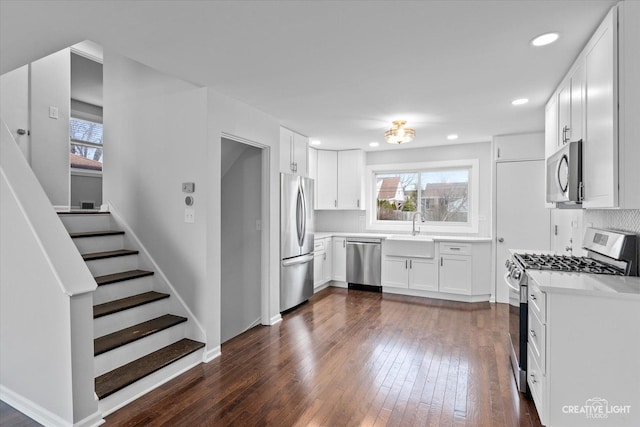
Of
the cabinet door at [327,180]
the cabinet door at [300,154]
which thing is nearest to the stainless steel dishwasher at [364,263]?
the cabinet door at [327,180]

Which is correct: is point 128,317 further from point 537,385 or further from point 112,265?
point 537,385

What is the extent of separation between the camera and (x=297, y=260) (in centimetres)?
422

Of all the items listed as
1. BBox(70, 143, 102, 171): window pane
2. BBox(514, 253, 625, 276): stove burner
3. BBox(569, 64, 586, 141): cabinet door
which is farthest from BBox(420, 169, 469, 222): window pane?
BBox(70, 143, 102, 171): window pane

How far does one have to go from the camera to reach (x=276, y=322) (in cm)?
377

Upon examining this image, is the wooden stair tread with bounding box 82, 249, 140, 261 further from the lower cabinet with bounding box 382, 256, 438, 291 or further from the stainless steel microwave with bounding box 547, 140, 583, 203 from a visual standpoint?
the stainless steel microwave with bounding box 547, 140, 583, 203

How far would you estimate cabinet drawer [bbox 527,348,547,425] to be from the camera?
1.84 meters

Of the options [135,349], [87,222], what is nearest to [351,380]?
[135,349]

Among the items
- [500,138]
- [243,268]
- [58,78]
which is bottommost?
[243,268]

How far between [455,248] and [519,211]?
955 millimetres

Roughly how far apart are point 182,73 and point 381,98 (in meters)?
1.76

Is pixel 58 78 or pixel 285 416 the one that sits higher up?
pixel 58 78

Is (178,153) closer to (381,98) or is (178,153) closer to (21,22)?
(21,22)

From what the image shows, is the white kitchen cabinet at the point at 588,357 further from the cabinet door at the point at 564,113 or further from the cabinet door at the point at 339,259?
the cabinet door at the point at 339,259

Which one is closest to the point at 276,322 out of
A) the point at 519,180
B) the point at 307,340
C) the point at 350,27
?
the point at 307,340
